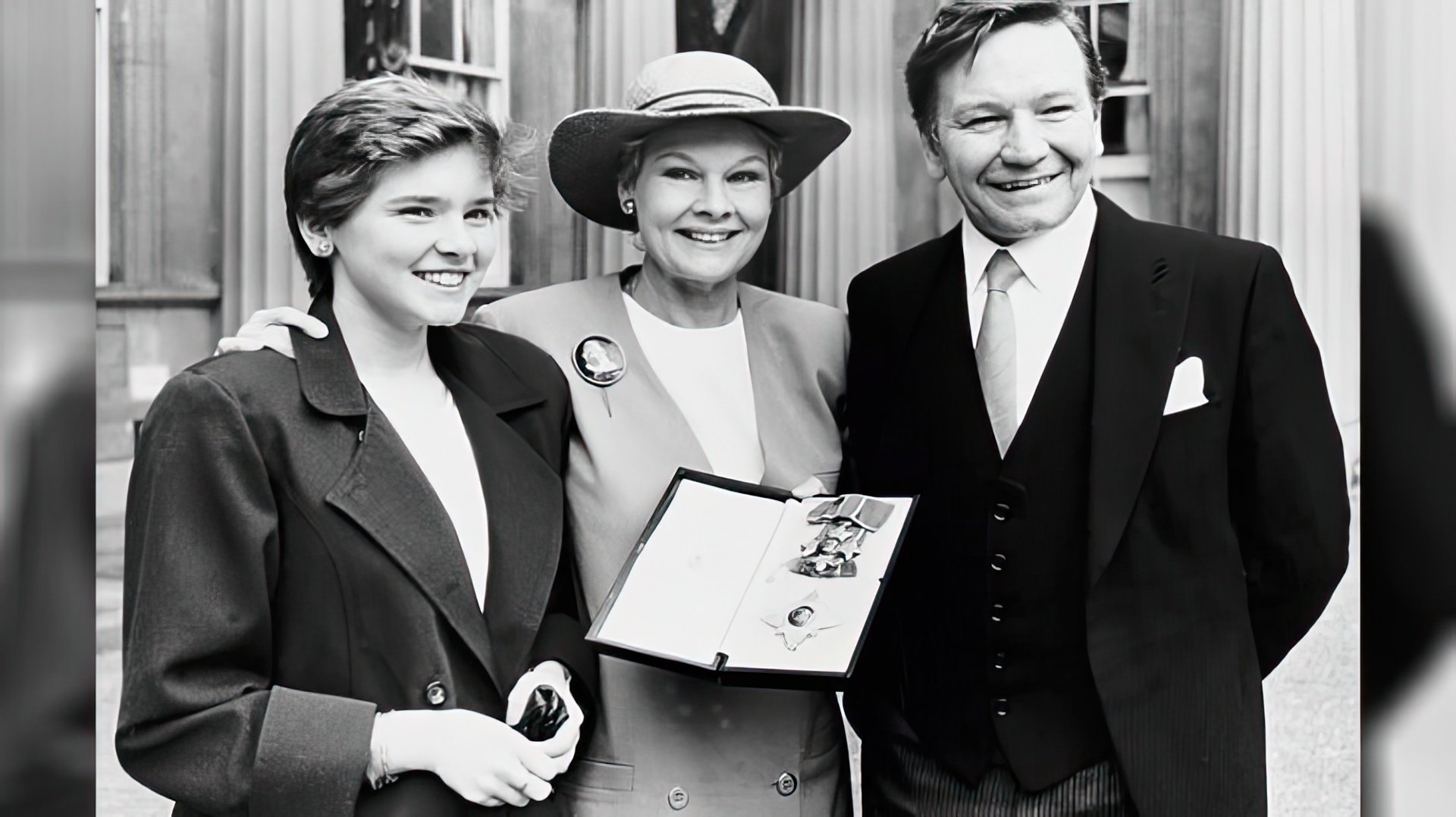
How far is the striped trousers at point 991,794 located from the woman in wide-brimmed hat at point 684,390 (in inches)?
5.6

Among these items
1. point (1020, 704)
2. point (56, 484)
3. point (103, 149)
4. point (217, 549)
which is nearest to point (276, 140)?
point (103, 149)

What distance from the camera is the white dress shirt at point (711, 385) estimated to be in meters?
2.48

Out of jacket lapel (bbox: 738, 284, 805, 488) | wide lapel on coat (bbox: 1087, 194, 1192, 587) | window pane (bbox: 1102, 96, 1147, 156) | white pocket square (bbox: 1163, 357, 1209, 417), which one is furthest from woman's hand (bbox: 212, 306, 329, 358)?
window pane (bbox: 1102, 96, 1147, 156)

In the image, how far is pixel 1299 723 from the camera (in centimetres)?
344

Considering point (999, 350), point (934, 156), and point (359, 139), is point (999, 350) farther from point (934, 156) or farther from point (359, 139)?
point (359, 139)

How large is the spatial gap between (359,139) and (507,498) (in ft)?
1.96

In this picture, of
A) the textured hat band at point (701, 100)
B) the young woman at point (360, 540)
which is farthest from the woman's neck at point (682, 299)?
the young woman at point (360, 540)

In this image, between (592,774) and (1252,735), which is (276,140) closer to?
(592,774)

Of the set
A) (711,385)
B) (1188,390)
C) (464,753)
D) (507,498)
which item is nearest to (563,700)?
(464,753)

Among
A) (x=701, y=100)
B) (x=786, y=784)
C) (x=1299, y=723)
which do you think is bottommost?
(x=1299, y=723)

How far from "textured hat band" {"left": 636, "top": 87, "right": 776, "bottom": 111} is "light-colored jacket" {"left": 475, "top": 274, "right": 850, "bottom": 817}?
0.36 metres

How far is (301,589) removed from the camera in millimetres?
1938

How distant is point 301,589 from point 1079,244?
143cm

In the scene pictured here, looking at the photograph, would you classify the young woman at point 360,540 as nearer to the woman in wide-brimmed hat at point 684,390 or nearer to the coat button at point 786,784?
the woman in wide-brimmed hat at point 684,390
